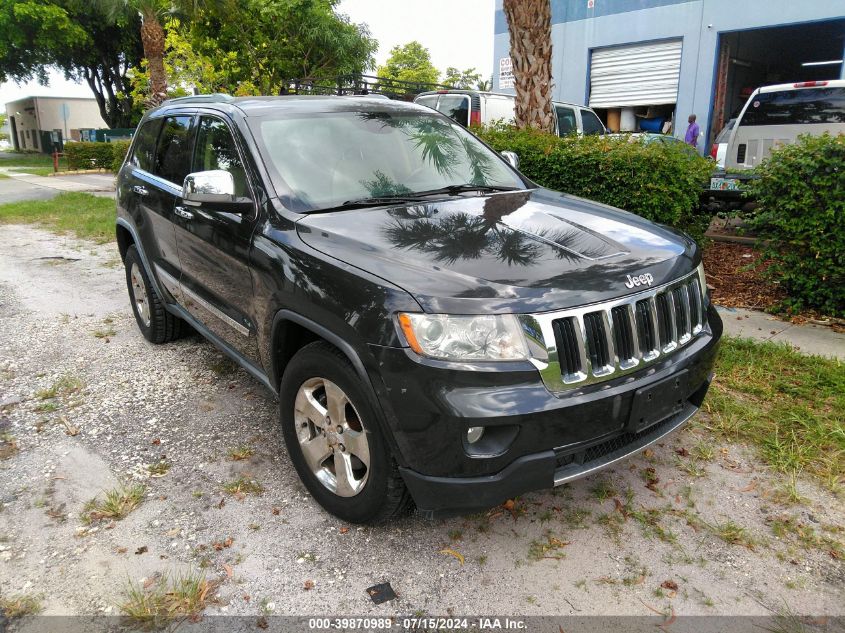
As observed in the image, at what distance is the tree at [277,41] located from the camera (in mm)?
19441

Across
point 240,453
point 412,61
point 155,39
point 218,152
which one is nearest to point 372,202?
point 218,152

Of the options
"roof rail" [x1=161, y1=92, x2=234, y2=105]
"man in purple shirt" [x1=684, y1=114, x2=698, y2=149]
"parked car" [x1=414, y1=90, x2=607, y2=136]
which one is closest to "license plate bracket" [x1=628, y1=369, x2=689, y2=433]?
"roof rail" [x1=161, y1=92, x2=234, y2=105]

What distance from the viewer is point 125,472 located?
3.45 m

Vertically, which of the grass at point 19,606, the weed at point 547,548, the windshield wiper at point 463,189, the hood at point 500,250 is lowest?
the grass at point 19,606

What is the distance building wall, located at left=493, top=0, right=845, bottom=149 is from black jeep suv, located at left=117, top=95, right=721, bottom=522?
48.4 feet

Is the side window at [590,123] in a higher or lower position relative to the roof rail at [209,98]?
higher

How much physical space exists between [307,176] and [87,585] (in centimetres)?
209

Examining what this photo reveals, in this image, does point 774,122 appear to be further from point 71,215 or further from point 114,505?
point 71,215

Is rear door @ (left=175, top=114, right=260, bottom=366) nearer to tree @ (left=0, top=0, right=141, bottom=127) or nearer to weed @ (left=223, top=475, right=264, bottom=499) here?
weed @ (left=223, top=475, right=264, bottom=499)

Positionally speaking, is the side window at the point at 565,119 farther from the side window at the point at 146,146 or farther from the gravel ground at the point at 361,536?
the gravel ground at the point at 361,536

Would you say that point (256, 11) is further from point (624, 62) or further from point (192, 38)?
point (624, 62)

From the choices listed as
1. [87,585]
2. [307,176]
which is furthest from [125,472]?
[307,176]

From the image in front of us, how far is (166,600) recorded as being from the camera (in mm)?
2518

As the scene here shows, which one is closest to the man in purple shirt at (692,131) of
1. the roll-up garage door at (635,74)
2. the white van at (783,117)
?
the roll-up garage door at (635,74)
